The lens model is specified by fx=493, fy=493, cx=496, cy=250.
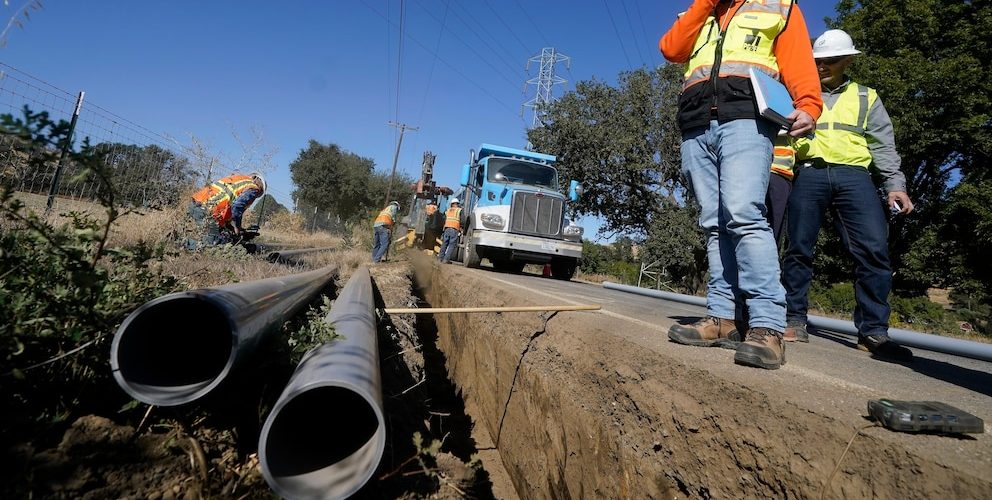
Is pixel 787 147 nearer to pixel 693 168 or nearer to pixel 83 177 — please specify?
pixel 693 168

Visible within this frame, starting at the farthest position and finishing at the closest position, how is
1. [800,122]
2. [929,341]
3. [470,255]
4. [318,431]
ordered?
[470,255] < [929,341] < [800,122] < [318,431]

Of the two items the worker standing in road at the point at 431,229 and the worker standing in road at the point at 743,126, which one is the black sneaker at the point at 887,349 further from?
the worker standing in road at the point at 431,229

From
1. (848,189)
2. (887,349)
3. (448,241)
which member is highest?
(848,189)

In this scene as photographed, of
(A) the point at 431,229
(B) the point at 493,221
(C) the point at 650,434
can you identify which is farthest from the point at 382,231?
(C) the point at 650,434

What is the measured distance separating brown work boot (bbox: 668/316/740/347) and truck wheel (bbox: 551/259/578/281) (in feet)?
28.6

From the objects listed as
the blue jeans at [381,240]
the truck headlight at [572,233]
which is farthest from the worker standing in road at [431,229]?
the truck headlight at [572,233]

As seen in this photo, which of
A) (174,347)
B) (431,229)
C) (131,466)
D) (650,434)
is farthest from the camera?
(431,229)

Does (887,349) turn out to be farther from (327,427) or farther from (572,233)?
(572,233)

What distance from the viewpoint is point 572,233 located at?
10891 mm

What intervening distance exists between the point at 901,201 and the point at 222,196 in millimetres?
7055

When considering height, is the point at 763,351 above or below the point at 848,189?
below

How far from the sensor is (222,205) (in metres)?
6.53

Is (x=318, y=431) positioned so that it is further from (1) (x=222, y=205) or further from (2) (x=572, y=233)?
(2) (x=572, y=233)

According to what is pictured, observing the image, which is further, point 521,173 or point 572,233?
point 521,173
